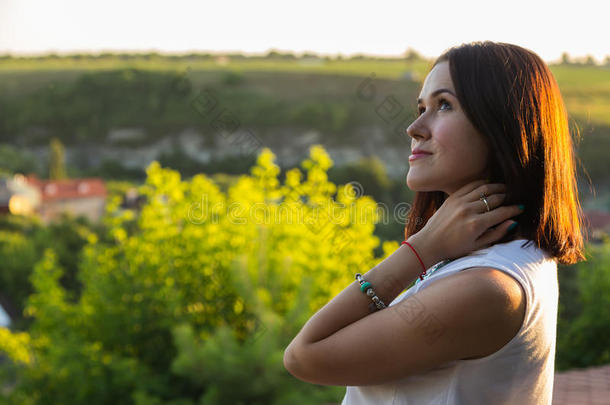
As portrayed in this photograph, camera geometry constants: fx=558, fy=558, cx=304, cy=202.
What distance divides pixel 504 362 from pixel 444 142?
0.45 meters

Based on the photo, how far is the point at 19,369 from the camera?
23.3ft

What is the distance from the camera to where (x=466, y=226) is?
110 cm

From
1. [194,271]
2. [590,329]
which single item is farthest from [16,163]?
[590,329]

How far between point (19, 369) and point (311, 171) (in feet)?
15.2

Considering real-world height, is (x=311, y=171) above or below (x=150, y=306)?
above

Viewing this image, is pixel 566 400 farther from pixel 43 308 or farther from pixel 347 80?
pixel 347 80

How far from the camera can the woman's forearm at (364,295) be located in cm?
108

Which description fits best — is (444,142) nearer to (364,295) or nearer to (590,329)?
(364,295)

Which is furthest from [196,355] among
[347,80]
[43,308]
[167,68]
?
[167,68]

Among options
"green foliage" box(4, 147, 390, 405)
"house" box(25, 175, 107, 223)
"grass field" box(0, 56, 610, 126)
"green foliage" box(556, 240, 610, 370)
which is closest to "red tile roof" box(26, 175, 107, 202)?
"house" box(25, 175, 107, 223)

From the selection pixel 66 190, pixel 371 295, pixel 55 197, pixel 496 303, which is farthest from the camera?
pixel 66 190

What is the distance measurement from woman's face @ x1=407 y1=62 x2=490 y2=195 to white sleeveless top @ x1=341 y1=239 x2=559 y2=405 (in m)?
0.18

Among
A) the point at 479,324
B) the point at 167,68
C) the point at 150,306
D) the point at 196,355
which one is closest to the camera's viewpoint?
the point at 479,324

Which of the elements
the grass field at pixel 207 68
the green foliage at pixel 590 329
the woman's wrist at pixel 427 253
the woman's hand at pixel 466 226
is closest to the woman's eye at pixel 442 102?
the woman's hand at pixel 466 226
